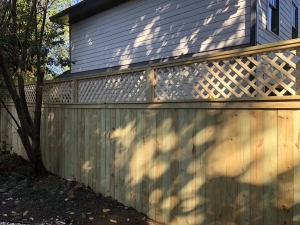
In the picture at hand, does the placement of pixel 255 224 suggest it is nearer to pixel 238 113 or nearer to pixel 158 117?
pixel 238 113

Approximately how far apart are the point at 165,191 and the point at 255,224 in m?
1.20

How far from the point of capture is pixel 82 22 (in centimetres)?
915

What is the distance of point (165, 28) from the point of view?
6.53 m

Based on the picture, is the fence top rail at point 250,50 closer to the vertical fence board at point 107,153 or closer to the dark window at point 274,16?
the vertical fence board at point 107,153

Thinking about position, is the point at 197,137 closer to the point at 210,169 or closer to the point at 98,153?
the point at 210,169

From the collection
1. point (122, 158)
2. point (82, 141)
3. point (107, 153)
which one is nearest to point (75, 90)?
point (82, 141)

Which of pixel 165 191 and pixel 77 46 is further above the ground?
pixel 77 46

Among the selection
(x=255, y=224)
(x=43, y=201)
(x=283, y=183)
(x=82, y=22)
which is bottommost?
(x=43, y=201)

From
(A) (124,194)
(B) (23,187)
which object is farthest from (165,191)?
(B) (23,187)

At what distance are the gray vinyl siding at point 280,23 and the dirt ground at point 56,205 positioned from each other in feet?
12.7

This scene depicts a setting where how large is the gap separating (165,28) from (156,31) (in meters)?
0.31

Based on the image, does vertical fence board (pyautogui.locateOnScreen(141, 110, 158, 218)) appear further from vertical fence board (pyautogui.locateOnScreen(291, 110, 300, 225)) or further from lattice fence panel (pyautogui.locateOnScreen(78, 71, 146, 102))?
vertical fence board (pyautogui.locateOnScreen(291, 110, 300, 225))

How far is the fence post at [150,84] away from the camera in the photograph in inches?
145

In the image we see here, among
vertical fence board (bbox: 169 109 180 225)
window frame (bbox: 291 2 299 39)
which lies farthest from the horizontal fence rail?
window frame (bbox: 291 2 299 39)
